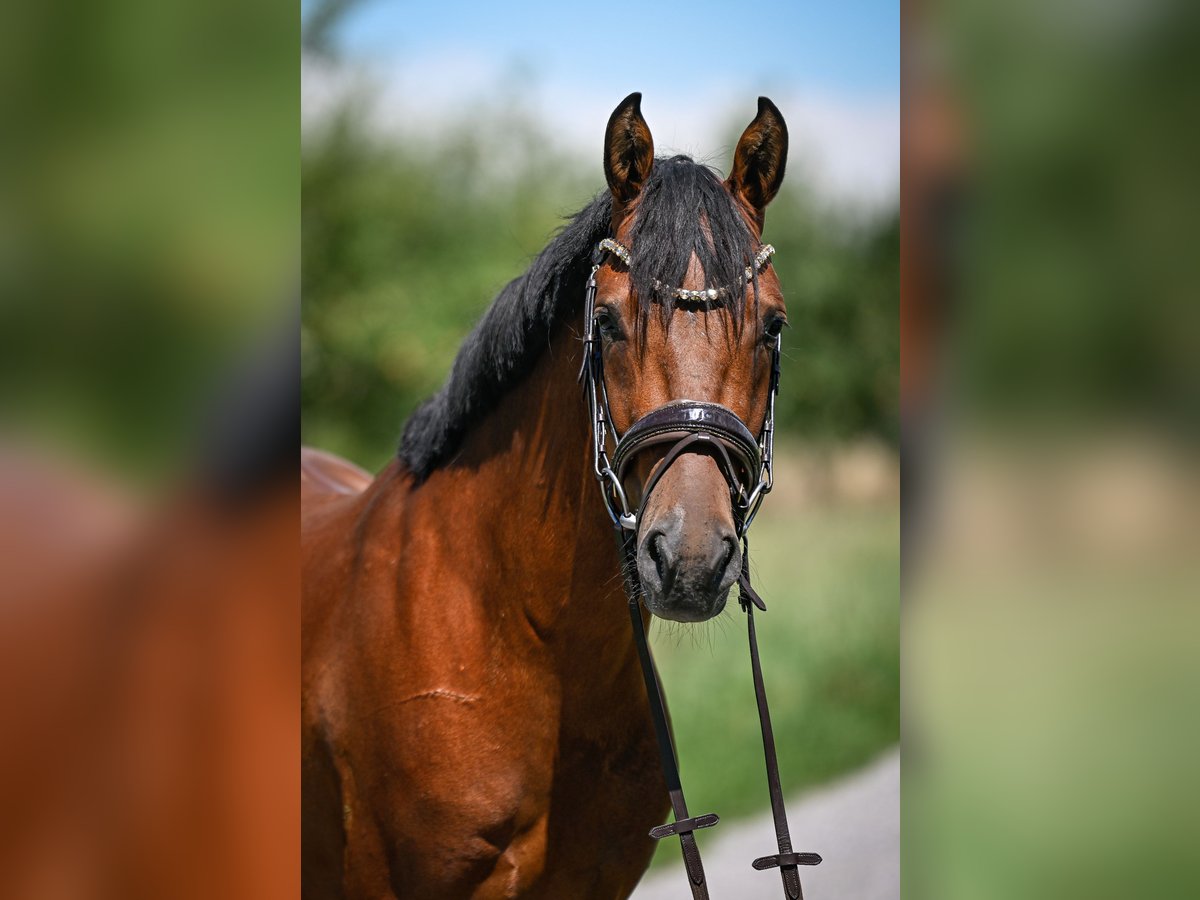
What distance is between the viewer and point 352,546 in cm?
241

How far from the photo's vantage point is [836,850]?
11.1ft

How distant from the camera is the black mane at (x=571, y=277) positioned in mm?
1838

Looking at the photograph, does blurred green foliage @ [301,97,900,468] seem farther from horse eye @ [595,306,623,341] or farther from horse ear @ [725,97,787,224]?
horse eye @ [595,306,623,341]

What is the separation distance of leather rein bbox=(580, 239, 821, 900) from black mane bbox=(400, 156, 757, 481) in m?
0.05

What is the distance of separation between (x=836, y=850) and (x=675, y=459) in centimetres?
222

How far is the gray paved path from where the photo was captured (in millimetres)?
3303

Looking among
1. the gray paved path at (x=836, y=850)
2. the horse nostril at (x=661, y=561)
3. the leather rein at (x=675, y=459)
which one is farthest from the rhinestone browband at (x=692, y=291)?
the gray paved path at (x=836, y=850)

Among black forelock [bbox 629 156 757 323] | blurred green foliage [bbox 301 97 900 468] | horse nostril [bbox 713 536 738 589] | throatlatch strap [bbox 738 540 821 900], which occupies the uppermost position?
blurred green foliage [bbox 301 97 900 468]
